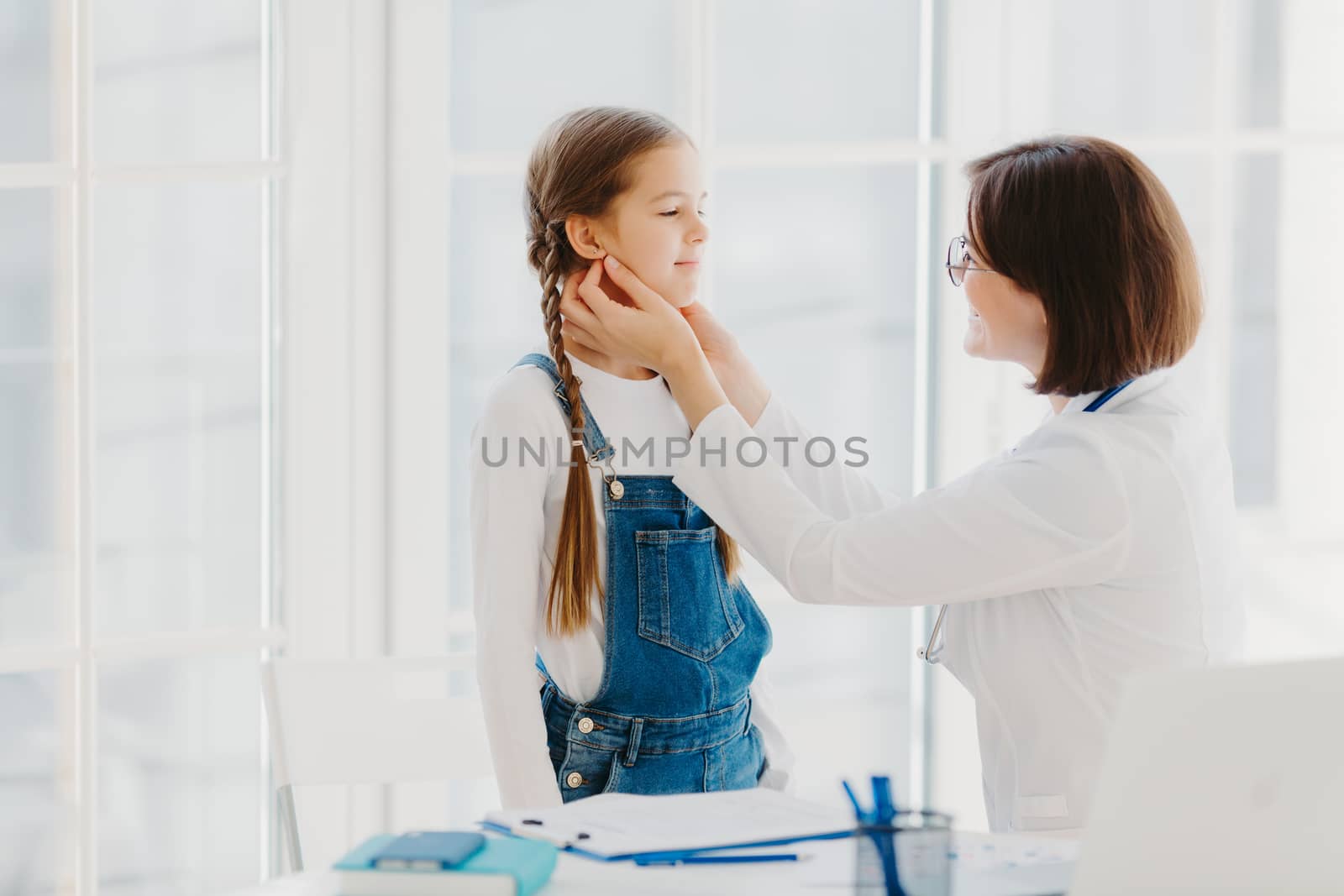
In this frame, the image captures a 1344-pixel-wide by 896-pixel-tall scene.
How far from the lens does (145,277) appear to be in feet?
6.31

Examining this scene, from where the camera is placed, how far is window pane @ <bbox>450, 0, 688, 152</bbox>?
197 cm

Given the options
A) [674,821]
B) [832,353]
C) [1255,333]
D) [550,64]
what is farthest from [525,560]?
[1255,333]

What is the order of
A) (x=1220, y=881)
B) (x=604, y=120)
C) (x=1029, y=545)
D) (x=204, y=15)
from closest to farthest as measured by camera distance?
(x=1220, y=881) → (x=1029, y=545) → (x=604, y=120) → (x=204, y=15)

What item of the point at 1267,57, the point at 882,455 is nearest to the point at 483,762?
the point at 882,455

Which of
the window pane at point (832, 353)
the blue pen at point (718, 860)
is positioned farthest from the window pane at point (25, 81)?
the blue pen at point (718, 860)

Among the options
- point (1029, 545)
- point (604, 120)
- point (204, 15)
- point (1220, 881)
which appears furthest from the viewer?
point (204, 15)

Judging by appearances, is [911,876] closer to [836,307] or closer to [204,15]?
[836,307]

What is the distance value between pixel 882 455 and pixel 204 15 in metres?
1.34

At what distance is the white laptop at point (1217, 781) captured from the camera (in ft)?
2.33

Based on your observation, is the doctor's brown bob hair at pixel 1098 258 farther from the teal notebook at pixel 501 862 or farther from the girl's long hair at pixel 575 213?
the teal notebook at pixel 501 862

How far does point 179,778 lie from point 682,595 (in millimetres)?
1124

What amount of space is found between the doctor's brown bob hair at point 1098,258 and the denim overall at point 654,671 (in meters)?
0.48

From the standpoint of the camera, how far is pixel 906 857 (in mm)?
835

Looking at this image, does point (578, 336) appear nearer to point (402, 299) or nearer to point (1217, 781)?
point (402, 299)
